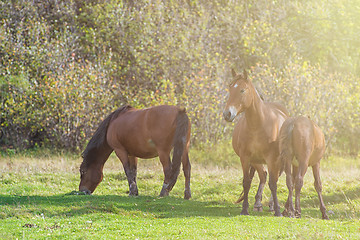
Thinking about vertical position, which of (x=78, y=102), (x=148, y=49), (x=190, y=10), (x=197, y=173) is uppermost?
(x=190, y=10)

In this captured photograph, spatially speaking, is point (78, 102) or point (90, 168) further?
point (78, 102)

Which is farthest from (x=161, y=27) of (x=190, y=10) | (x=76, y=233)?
(x=76, y=233)

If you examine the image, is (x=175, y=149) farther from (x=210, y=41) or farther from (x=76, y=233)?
(x=210, y=41)

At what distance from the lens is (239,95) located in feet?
33.5

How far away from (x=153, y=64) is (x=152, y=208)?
1391cm

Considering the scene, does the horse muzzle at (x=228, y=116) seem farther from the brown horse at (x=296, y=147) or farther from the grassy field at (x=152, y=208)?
the grassy field at (x=152, y=208)

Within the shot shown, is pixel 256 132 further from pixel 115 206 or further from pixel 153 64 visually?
pixel 153 64

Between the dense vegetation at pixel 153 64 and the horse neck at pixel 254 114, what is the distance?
1081cm

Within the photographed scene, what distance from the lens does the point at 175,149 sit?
1221 centimetres

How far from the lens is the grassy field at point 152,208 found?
8.55 metres

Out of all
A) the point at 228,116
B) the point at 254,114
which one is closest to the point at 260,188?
the point at 254,114

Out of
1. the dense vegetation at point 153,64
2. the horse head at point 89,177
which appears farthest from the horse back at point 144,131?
the dense vegetation at point 153,64

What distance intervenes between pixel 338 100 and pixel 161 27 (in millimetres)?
8380

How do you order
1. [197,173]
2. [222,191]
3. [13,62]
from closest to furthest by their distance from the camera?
[222,191], [197,173], [13,62]
